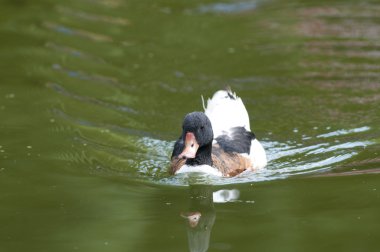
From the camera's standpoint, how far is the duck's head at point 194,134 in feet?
33.6

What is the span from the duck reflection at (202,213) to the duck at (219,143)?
0.48 m

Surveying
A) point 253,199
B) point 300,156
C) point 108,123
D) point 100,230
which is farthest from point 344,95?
point 100,230

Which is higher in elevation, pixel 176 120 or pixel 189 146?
pixel 176 120

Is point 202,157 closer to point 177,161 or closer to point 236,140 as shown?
point 177,161

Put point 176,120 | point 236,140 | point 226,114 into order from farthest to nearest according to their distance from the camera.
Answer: point 176,120
point 226,114
point 236,140

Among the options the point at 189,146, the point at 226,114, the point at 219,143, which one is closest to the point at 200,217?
the point at 189,146

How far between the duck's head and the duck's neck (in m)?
0.09

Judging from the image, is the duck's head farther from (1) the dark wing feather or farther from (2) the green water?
(1) the dark wing feather

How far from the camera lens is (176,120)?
13039 millimetres

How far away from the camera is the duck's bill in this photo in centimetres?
1018

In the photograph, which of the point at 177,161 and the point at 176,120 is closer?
the point at 177,161

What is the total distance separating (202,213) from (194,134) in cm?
154

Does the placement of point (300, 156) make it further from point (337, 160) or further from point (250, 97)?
point (250, 97)

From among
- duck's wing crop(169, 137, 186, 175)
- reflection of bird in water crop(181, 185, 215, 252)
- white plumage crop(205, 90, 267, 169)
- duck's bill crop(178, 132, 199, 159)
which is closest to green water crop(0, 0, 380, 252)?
reflection of bird in water crop(181, 185, 215, 252)
